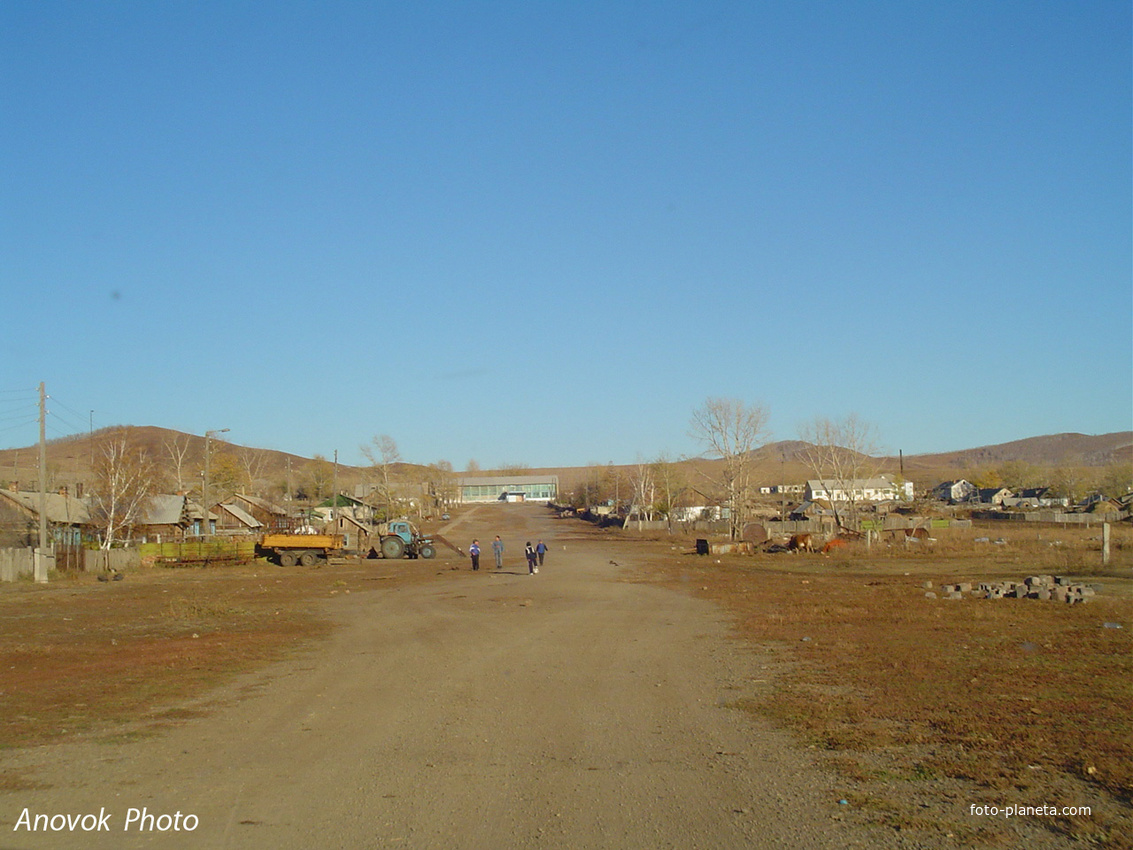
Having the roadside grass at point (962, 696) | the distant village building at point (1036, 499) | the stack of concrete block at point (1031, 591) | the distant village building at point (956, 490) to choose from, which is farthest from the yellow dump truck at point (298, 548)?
the distant village building at point (956, 490)

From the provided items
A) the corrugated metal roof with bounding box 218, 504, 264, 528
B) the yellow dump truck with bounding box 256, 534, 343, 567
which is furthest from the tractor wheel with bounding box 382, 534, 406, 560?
the corrugated metal roof with bounding box 218, 504, 264, 528

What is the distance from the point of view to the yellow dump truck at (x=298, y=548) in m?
51.6

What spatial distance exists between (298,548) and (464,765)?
45.6 metres

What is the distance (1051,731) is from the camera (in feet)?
32.3

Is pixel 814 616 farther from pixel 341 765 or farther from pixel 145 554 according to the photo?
Answer: pixel 145 554

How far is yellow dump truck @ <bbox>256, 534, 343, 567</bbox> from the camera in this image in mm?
51594

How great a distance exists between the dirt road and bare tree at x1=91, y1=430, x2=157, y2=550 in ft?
135

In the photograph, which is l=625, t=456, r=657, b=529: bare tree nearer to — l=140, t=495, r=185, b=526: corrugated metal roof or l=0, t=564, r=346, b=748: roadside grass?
l=140, t=495, r=185, b=526: corrugated metal roof

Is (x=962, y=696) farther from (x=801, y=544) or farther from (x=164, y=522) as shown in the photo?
(x=164, y=522)

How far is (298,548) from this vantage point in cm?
5194

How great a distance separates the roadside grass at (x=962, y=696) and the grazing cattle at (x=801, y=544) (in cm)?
2504

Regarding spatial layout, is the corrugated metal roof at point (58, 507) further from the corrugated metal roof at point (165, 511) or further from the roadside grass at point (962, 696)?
the roadside grass at point (962, 696)

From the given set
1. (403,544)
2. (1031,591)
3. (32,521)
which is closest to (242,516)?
(32,521)

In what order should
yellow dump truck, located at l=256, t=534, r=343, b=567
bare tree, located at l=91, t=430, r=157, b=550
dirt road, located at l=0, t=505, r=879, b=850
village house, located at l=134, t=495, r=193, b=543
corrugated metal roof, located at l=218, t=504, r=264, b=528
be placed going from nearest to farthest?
dirt road, located at l=0, t=505, r=879, b=850 < yellow dump truck, located at l=256, t=534, r=343, b=567 < bare tree, located at l=91, t=430, r=157, b=550 < village house, located at l=134, t=495, r=193, b=543 < corrugated metal roof, located at l=218, t=504, r=264, b=528
